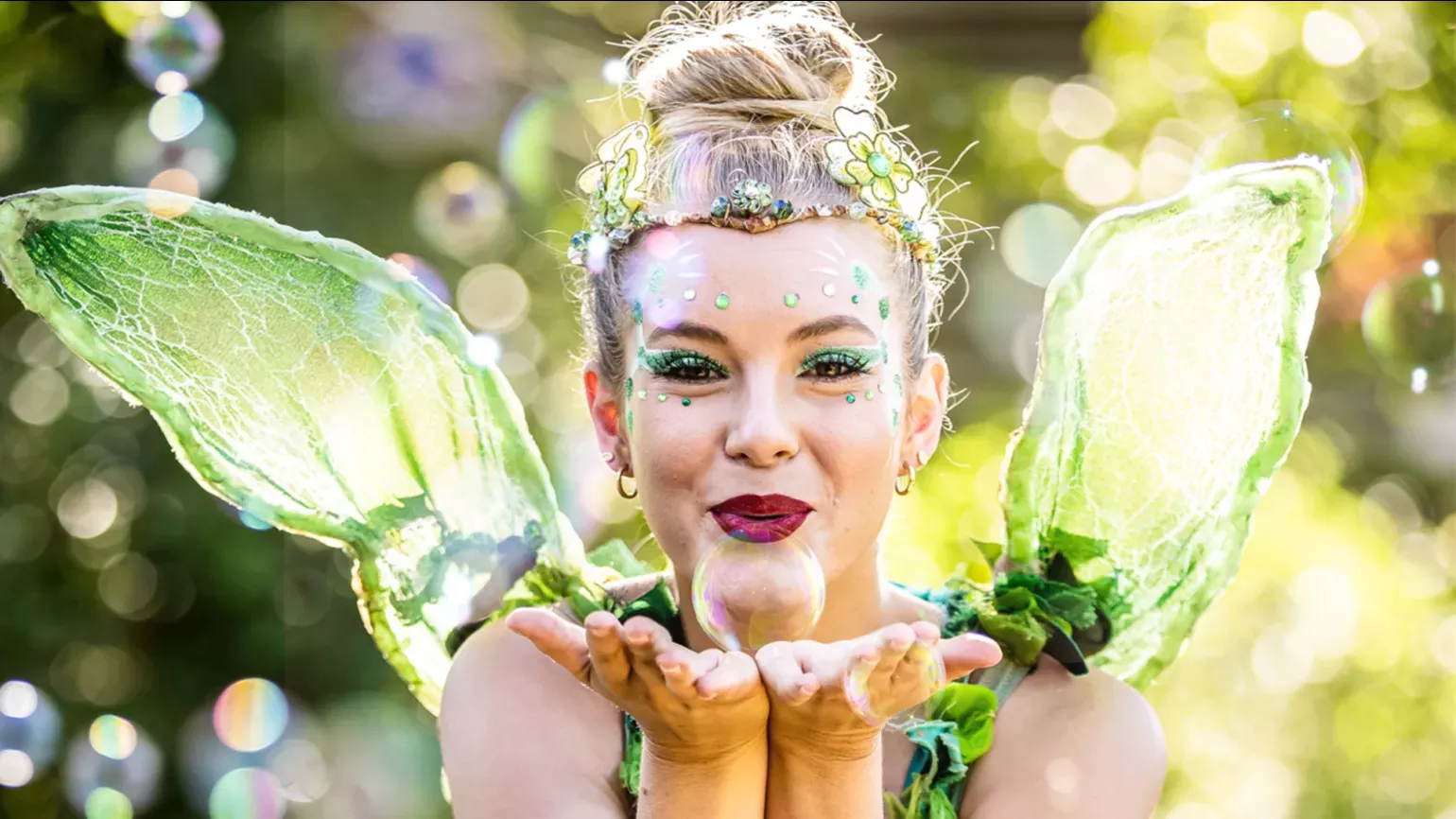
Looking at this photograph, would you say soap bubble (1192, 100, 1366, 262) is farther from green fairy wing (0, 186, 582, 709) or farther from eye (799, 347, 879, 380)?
green fairy wing (0, 186, 582, 709)

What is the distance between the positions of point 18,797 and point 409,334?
3100 millimetres

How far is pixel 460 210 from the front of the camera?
3826 mm

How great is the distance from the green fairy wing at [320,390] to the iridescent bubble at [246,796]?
1.67 metres

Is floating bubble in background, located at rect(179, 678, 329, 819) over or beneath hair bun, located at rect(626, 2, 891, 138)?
beneath

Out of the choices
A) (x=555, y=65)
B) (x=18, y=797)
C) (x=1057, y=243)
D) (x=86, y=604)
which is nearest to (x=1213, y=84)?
(x=1057, y=243)

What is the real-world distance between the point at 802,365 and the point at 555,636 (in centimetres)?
48

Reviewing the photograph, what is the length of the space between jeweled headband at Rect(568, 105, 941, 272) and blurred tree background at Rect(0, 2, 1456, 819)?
5.75 feet

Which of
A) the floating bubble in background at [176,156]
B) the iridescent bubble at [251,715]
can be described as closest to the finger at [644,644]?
the iridescent bubble at [251,715]

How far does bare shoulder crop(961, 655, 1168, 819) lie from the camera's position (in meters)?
2.00

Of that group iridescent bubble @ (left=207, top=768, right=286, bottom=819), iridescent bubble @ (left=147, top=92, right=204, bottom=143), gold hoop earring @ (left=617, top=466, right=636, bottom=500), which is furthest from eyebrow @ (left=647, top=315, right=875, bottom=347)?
iridescent bubble @ (left=147, top=92, right=204, bottom=143)

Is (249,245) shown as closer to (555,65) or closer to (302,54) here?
(302,54)

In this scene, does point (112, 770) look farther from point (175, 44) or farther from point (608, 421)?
point (608, 421)

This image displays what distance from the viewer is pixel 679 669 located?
5.30 feet

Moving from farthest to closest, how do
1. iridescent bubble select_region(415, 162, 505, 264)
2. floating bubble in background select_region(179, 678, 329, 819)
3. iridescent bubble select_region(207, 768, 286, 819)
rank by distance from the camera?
1. floating bubble in background select_region(179, 678, 329, 819)
2. iridescent bubble select_region(415, 162, 505, 264)
3. iridescent bubble select_region(207, 768, 286, 819)
